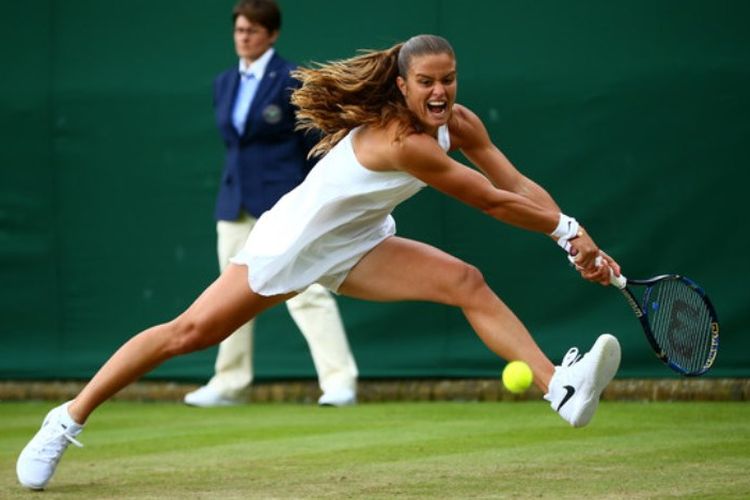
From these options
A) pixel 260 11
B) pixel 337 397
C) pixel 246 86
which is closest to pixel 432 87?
pixel 260 11

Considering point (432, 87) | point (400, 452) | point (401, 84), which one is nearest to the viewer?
point (432, 87)

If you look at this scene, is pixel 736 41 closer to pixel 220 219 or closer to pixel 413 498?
pixel 220 219

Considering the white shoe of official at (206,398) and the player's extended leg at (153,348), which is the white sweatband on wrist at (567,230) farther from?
the white shoe of official at (206,398)

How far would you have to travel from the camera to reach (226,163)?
8.38 meters

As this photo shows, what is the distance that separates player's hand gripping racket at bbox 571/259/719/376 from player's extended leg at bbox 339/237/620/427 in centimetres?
25

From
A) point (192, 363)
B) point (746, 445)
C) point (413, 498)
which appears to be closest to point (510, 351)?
point (413, 498)

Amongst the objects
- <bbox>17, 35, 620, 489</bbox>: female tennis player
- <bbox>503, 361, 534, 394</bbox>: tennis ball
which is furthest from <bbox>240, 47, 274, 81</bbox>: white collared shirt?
<bbox>503, 361, 534, 394</bbox>: tennis ball

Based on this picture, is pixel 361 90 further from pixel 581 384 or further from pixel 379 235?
pixel 581 384

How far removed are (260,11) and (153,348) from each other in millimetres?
3059

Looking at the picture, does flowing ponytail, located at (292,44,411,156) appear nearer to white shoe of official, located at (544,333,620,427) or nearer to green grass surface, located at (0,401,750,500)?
white shoe of official, located at (544,333,620,427)

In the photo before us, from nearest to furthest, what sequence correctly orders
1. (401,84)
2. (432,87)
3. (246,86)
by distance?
(432,87) < (401,84) < (246,86)

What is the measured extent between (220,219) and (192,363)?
1028mm

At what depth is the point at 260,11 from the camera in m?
8.05

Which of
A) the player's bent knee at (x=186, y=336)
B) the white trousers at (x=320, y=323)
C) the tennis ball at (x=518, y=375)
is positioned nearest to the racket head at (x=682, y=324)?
the tennis ball at (x=518, y=375)
